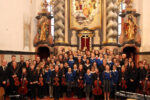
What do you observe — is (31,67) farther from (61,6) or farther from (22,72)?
(61,6)

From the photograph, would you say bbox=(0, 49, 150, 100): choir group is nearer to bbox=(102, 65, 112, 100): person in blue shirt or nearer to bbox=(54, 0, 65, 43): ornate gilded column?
bbox=(102, 65, 112, 100): person in blue shirt

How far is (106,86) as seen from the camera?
7.95 m

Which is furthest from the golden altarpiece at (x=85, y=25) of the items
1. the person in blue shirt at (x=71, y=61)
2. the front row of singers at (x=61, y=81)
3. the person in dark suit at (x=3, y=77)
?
the person in dark suit at (x=3, y=77)

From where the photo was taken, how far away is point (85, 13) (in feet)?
50.9

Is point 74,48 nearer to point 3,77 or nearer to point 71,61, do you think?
point 71,61

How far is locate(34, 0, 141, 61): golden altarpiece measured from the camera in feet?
48.1

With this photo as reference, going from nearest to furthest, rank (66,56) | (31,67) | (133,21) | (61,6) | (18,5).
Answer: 1. (31,67)
2. (66,56)
3. (18,5)
4. (133,21)
5. (61,6)

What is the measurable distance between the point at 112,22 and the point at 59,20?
4.07 metres

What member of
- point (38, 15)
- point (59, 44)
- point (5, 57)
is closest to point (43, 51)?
point (59, 44)

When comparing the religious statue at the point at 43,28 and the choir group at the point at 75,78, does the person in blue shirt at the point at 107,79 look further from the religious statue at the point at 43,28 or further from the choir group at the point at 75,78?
the religious statue at the point at 43,28

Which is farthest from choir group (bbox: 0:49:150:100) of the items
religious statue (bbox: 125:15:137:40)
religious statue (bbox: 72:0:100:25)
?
religious statue (bbox: 72:0:100:25)

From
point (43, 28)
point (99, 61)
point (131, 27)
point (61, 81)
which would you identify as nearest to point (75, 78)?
point (61, 81)

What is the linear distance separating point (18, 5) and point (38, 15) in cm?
294

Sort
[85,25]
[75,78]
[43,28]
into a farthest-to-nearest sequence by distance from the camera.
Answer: [85,25], [43,28], [75,78]
